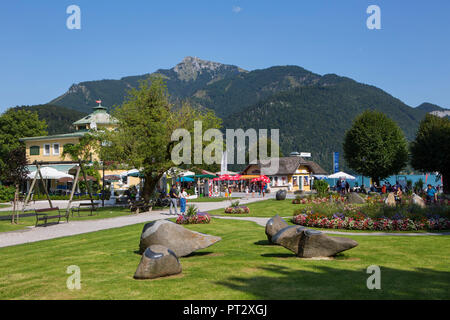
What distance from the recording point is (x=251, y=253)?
10570 millimetres

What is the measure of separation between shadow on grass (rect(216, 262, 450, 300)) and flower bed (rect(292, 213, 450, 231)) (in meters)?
8.35

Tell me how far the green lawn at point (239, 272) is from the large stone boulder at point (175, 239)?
0.32 metres

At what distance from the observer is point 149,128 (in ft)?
90.0

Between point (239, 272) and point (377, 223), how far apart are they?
415 inches

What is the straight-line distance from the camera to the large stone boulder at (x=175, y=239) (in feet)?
31.7

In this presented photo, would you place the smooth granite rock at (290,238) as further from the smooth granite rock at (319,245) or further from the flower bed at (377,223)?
the flower bed at (377,223)

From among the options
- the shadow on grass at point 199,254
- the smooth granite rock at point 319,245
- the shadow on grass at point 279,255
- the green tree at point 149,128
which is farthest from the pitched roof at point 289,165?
the smooth granite rock at point 319,245

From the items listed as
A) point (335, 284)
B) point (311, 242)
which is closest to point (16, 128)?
point (311, 242)

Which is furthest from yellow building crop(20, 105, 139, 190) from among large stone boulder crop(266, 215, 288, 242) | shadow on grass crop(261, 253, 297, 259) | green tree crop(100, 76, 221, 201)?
shadow on grass crop(261, 253, 297, 259)

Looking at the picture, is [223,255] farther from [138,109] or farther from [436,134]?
[436,134]

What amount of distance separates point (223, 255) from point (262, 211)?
1596cm

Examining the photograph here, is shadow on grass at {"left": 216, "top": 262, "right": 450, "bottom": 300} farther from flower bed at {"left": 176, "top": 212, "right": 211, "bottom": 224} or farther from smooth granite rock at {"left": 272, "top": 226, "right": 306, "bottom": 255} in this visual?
flower bed at {"left": 176, "top": 212, "right": 211, "bottom": 224}
